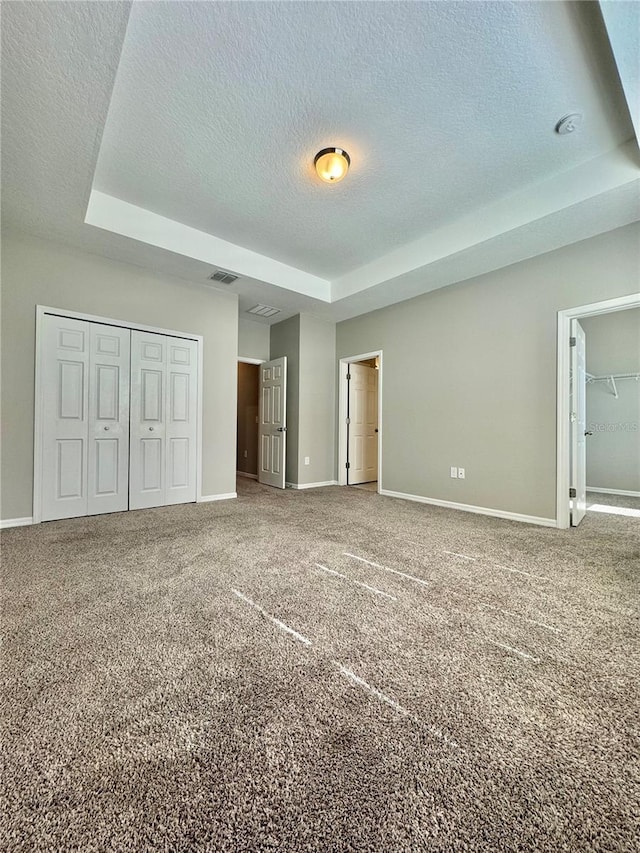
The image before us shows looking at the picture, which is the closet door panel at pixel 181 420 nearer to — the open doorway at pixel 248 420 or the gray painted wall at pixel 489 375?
the open doorway at pixel 248 420

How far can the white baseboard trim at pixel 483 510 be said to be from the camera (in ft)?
11.8

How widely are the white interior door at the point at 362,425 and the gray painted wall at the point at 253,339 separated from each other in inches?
61.6

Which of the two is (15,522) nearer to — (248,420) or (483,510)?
(248,420)

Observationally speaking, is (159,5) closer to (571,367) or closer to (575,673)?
(575,673)

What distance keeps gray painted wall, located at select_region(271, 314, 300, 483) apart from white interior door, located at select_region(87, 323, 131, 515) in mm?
2434

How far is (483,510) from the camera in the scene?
160 inches

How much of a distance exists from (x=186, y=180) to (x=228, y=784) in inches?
149

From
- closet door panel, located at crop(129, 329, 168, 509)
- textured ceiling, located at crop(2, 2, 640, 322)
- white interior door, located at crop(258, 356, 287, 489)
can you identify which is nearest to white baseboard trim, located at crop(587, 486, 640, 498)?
textured ceiling, located at crop(2, 2, 640, 322)

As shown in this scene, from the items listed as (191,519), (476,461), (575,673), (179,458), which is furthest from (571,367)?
(179,458)

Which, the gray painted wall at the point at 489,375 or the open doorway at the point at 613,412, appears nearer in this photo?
the gray painted wall at the point at 489,375

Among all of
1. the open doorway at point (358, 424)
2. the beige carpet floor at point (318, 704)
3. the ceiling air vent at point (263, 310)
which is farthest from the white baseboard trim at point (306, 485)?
the beige carpet floor at point (318, 704)

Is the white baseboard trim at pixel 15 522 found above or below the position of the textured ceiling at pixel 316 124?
below

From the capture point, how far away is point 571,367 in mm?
3504

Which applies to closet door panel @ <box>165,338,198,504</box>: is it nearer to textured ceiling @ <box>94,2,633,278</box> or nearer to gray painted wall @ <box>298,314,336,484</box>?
textured ceiling @ <box>94,2,633,278</box>
